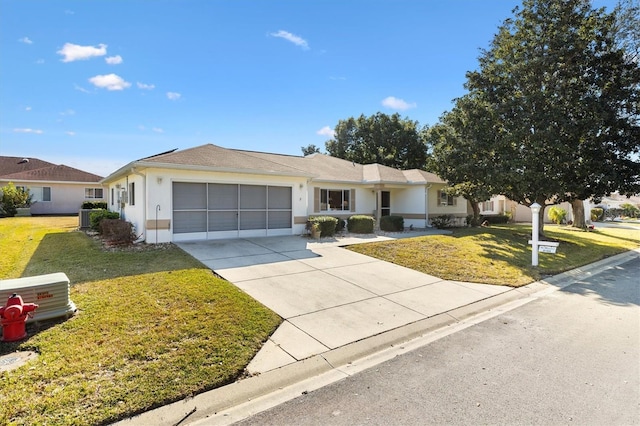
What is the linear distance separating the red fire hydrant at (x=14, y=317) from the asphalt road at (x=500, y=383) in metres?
3.31

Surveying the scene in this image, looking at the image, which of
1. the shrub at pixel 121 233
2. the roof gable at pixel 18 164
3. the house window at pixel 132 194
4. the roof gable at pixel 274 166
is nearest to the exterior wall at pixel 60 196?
the roof gable at pixel 18 164

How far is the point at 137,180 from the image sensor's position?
1225 centimetres

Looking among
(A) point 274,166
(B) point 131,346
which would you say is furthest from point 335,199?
(B) point 131,346

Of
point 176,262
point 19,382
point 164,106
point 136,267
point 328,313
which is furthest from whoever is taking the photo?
point 164,106

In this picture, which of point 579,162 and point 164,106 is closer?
point 579,162

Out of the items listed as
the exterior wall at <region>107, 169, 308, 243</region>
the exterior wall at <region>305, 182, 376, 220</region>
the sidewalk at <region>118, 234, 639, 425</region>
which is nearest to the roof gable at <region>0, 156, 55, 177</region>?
the exterior wall at <region>107, 169, 308, 243</region>

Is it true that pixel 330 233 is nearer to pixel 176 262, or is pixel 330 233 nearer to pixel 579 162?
pixel 176 262

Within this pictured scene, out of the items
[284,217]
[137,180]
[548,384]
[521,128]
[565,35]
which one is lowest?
[548,384]

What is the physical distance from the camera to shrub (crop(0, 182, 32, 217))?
2292cm

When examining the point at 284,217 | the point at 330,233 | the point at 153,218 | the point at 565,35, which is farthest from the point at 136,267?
the point at 565,35

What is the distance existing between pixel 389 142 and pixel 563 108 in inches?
841

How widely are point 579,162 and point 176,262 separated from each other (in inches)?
602

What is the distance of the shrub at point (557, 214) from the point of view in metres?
26.9

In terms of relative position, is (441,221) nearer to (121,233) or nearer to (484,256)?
(484,256)
